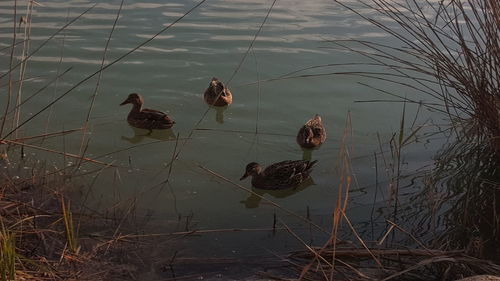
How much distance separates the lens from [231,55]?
26.3 feet

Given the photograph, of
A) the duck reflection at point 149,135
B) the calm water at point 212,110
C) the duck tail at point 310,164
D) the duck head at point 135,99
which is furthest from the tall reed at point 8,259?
the duck head at point 135,99

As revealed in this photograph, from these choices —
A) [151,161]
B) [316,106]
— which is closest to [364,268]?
[151,161]

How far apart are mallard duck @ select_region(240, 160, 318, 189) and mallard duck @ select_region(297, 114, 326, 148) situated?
1.50 feet

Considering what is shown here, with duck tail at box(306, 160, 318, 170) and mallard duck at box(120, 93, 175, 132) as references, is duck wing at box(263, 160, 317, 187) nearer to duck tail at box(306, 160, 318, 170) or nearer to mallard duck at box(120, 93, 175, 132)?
duck tail at box(306, 160, 318, 170)

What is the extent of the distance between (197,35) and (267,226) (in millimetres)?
4550

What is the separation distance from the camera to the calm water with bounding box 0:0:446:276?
482 cm

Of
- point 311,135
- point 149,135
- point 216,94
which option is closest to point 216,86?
point 216,94

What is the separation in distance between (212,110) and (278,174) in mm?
1634

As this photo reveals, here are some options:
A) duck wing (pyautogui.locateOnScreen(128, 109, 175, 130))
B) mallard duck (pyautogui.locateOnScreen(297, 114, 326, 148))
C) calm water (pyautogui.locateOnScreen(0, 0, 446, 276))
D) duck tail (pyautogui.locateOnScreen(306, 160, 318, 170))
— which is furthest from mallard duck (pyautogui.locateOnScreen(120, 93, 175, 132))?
duck tail (pyautogui.locateOnScreen(306, 160, 318, 170))

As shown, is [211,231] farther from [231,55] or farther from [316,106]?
[231,55]

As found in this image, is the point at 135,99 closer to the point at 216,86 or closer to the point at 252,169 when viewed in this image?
the point at 216,86

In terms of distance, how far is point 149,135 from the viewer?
646 centimetres

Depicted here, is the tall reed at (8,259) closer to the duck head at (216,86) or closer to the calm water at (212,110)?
the calm water at (212,110)

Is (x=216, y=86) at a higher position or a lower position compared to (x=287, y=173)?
higher
